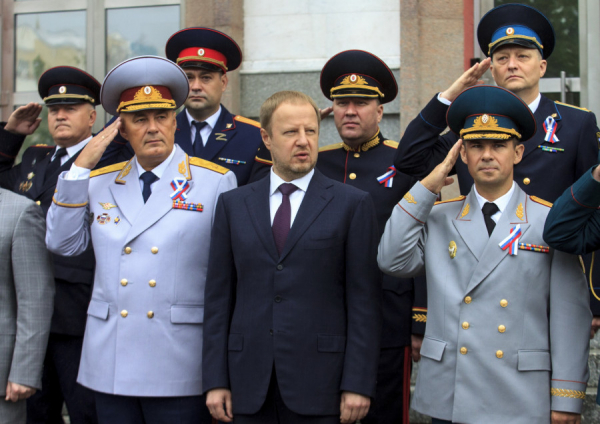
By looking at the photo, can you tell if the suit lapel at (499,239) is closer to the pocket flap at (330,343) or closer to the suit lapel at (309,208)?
the pocket flap at (330,343)

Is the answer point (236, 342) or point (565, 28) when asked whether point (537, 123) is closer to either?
point (236, 342)

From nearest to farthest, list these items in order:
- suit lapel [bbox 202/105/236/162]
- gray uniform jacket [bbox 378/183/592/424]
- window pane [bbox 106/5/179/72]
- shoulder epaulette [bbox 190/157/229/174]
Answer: gray uniform jacket [bbox 378/183/592/424] < shoulder epaulette [bbox 190/157/229/174] < suit lapel [bbox 202/105/236/162] < window pane [bbox 106/5/179/72]

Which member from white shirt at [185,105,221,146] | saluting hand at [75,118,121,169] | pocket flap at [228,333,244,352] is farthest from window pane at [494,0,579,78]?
pocket flap at [228,333,244,352]

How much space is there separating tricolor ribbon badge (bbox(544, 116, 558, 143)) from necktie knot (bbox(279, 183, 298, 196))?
1.17 metres

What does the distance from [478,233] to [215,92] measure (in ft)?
6.14

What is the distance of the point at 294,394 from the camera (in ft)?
9.52

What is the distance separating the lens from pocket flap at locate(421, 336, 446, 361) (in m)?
2.99

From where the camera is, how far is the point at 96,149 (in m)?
3.48

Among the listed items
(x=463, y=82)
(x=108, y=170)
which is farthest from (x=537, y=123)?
(x=108, y=170)

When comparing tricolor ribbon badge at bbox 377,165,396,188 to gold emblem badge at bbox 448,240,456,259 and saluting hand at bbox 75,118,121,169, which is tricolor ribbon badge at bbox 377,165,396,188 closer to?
gold emblem badge at bbox 448,240,456,259

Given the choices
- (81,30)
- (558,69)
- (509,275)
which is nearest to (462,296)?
(509,275)

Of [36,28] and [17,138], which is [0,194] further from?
[36,28]

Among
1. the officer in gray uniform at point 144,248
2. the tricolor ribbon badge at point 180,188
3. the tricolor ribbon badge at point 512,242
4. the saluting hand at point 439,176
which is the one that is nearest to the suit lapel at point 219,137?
the officer in gray uniform at point 144,248

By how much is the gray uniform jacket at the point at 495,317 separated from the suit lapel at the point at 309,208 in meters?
0.30
